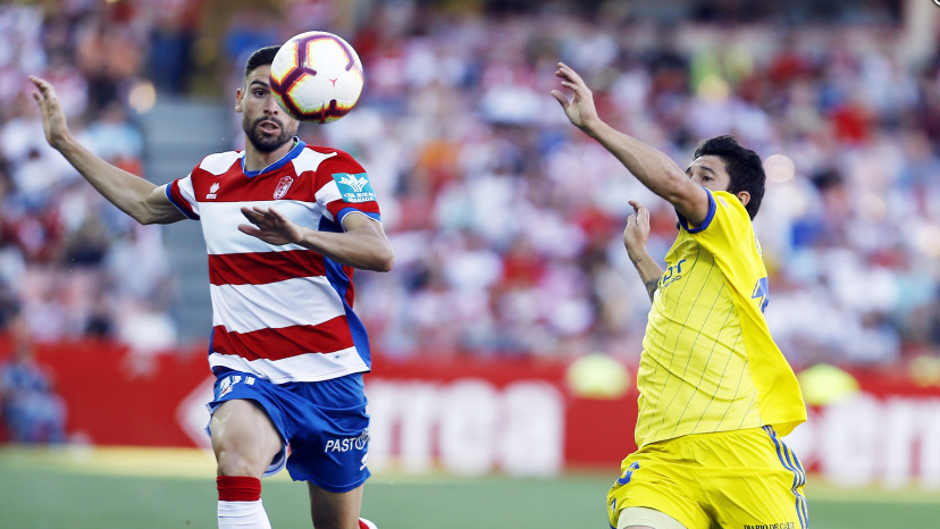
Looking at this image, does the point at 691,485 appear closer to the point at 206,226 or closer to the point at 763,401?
the point at 763,401

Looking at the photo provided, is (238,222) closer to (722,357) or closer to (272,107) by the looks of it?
(272,107)

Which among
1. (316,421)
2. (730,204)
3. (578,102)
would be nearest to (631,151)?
(578,102)

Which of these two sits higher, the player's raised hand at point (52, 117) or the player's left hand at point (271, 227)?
the player's raised hand at point (52, 117)

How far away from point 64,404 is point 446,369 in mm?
4618

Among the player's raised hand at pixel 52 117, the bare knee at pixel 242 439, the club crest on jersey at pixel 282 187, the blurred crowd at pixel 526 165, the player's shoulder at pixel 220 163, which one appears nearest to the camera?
the bare knee at pixel 242 439

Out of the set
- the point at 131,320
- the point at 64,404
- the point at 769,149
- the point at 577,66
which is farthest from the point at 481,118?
the point at 64,404

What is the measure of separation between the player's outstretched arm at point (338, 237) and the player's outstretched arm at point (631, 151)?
1.00m

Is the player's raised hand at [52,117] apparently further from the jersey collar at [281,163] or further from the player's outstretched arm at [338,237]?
the player's outstretched arm at [338,237]

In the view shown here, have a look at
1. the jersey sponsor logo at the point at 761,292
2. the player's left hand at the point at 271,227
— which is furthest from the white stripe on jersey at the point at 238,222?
the jersey sponsor logo at the point at 761,292

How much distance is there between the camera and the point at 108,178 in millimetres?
6504

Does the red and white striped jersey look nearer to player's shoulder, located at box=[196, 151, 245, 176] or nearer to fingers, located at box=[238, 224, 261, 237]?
player's shoulder, located at box=[196, 151, 245, 176]

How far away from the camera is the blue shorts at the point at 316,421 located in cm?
568

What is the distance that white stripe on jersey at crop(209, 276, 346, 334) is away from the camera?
5.80 metres

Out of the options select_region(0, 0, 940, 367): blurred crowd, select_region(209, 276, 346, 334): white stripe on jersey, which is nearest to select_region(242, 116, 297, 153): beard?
select_region(209, 276, 346, 334): white stripe on jersey
